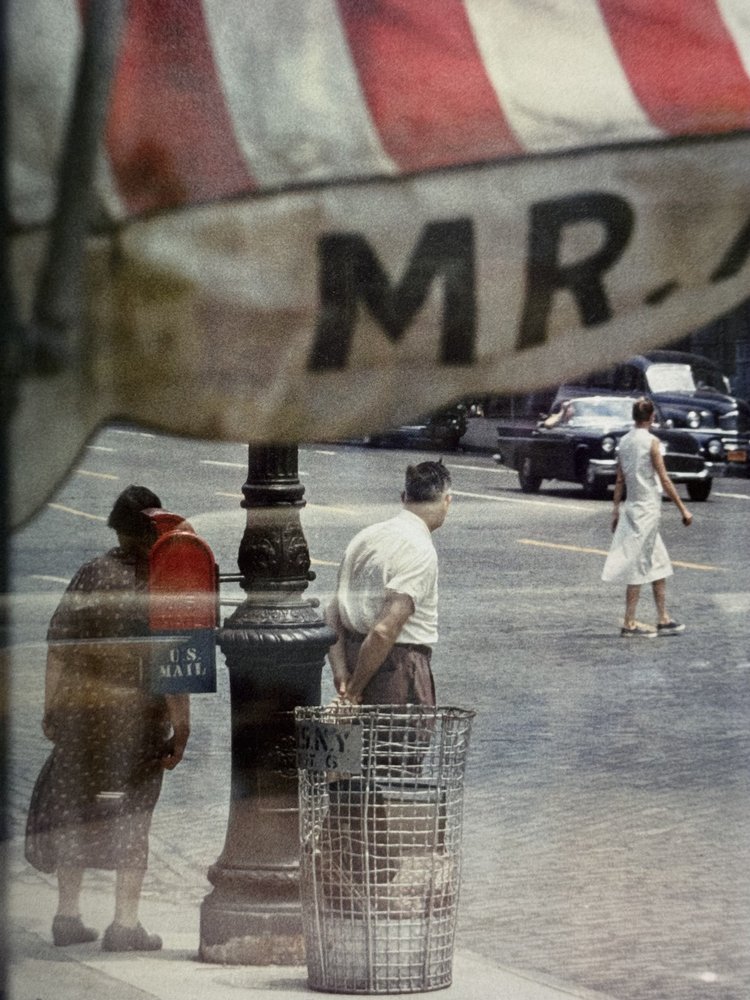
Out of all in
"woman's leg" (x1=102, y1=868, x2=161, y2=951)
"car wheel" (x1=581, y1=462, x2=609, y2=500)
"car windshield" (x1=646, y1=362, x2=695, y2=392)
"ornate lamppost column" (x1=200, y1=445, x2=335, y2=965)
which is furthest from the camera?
"car wheel" (x1=581, y1=462, x2=609, y2=500)

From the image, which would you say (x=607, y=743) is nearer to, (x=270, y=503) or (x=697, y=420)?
(x=697, y=420)

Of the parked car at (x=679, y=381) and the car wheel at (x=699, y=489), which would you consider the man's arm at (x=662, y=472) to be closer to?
the car wheel at (x=699, y=489)

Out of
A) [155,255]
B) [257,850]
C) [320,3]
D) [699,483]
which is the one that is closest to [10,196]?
[155,255]

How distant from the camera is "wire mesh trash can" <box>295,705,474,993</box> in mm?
6223

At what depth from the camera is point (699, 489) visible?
506 inches

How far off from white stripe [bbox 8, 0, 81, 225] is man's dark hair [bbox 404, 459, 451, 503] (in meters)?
4.35

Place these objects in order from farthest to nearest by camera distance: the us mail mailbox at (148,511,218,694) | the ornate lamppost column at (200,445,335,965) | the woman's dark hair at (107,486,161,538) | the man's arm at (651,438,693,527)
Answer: the man's arm at (651,438,693,527), the ornate lamppost column at (200,445,335,965), the us mail mailbox at (148,511,218,694), the woman's dark hair at (107,486,161,538)

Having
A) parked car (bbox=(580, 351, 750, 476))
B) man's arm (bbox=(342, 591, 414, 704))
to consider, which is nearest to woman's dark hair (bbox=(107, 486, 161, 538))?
man's arm (bbox=(342, 591, 414, 704))

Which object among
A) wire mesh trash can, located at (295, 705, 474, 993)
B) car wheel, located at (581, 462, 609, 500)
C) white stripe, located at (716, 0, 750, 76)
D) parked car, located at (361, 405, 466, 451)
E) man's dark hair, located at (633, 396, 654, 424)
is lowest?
wire mesh trash can, located at (295, 705, 474, 993)

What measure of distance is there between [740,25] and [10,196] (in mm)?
850

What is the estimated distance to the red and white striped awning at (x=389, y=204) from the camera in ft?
7.35

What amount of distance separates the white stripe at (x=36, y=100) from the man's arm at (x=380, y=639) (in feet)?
14.6

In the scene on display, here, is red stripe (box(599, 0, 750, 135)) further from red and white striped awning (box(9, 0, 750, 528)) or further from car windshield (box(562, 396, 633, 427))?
car windshield (box(562, 396, 633, 427))

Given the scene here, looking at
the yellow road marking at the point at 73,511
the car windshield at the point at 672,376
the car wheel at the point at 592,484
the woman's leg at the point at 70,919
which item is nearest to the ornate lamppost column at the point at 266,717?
the woman's leg at the point at 70,919
